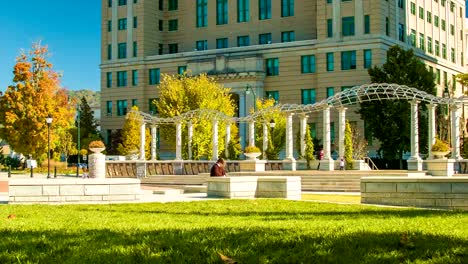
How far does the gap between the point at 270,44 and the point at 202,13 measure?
40.9ft

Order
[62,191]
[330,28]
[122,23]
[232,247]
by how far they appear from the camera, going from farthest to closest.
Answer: [122,23], [330,28], [62,191], [232,247]

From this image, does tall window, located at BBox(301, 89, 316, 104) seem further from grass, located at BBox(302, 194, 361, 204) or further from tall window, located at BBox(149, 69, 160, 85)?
grass, located at BBox(302, 194, 361, 204)

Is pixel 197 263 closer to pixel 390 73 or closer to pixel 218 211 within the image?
pixel 218 211

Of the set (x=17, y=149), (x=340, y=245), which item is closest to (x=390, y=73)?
(x=17, y=149)

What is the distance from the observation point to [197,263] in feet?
29.2

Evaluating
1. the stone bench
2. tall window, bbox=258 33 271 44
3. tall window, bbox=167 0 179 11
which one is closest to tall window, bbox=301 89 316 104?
tall window, bbox=258 33 271 44

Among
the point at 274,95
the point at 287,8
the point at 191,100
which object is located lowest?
the point at 191,100

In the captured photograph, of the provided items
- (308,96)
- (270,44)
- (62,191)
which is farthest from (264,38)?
(62,191)

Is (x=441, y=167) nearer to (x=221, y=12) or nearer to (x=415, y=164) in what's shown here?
(x=415, y=164)

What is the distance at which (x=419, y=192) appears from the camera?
66.1 ft

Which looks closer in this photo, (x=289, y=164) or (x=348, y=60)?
(x=289, y=164)

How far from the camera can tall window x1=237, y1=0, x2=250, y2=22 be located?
77062 millimetres

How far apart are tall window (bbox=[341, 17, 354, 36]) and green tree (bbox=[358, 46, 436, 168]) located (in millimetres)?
8841

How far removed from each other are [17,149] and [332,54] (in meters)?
30.5
